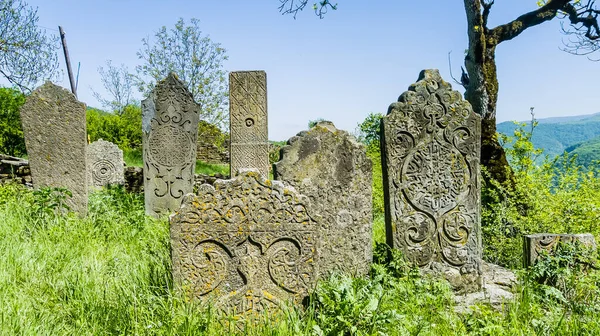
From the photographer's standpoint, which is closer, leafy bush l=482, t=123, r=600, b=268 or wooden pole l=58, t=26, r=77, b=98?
leafy bush l=482, t=123, r=600, b=268

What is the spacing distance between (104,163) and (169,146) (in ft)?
14.3

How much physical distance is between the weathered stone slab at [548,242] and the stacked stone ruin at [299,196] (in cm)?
1

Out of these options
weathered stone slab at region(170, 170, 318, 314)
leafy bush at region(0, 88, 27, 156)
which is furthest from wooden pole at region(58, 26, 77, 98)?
weathered stone slab at region(170, 170, 318, 314)

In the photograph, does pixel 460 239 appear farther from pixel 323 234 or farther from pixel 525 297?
pixel 323 234

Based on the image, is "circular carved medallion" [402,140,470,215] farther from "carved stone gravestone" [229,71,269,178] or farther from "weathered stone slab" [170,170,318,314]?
"carved stone gravestone" [229,71,269,178]

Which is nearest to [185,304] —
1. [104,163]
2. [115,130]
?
[104,163]

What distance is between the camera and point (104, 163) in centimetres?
1134

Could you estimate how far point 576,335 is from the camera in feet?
11.8

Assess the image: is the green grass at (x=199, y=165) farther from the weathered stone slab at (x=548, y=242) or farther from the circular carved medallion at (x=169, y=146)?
the weathered stone slab at (x=548, y=242)

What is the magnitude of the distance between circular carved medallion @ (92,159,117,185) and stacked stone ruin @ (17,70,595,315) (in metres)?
3.95

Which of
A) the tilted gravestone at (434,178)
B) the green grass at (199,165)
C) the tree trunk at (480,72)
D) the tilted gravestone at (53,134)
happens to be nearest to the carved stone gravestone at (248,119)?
the tilted gravestone at (53,134)

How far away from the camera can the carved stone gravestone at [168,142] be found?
302 inches

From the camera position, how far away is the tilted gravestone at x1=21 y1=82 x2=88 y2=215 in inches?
271

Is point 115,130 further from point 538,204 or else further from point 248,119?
point 538,204
